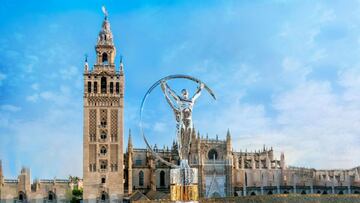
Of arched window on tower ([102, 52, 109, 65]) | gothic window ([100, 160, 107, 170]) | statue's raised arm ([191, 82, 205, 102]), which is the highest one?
arched window on tower ([102, 52, 109, 65])

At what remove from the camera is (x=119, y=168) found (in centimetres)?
5978

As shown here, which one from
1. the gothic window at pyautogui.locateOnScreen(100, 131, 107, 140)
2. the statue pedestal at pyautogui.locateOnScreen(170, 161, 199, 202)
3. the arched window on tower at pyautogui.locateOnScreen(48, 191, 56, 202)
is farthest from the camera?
the gothic window at pyautogui.locateOnScreen(100, 131, 107, 140)

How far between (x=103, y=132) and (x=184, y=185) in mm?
42560

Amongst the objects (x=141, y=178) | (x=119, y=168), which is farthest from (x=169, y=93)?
(x=141, y=178)

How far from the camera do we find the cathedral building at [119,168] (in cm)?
5900

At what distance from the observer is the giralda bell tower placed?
59.1m

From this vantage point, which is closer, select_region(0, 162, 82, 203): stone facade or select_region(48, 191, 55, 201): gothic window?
select_region(0, 162, 82, 203): stone facade

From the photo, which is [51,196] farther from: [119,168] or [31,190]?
[119,168]

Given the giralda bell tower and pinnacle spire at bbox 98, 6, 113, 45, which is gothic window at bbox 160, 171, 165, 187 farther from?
pinnacle spire at bbox 98, 6, 113, 45

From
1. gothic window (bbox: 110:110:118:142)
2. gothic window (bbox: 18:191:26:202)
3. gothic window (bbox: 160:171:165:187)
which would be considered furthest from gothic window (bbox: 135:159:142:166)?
gothic window (bbox: 18:191:26:202)

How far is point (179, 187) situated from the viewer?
1878 cm

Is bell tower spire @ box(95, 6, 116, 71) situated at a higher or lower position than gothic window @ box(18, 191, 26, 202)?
higher

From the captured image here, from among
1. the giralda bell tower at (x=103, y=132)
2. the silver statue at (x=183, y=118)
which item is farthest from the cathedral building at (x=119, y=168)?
the silver statue at (x=183, y=118)

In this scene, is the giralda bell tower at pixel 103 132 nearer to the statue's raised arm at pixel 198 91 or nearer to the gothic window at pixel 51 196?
the gothic window at pixel 51 196
